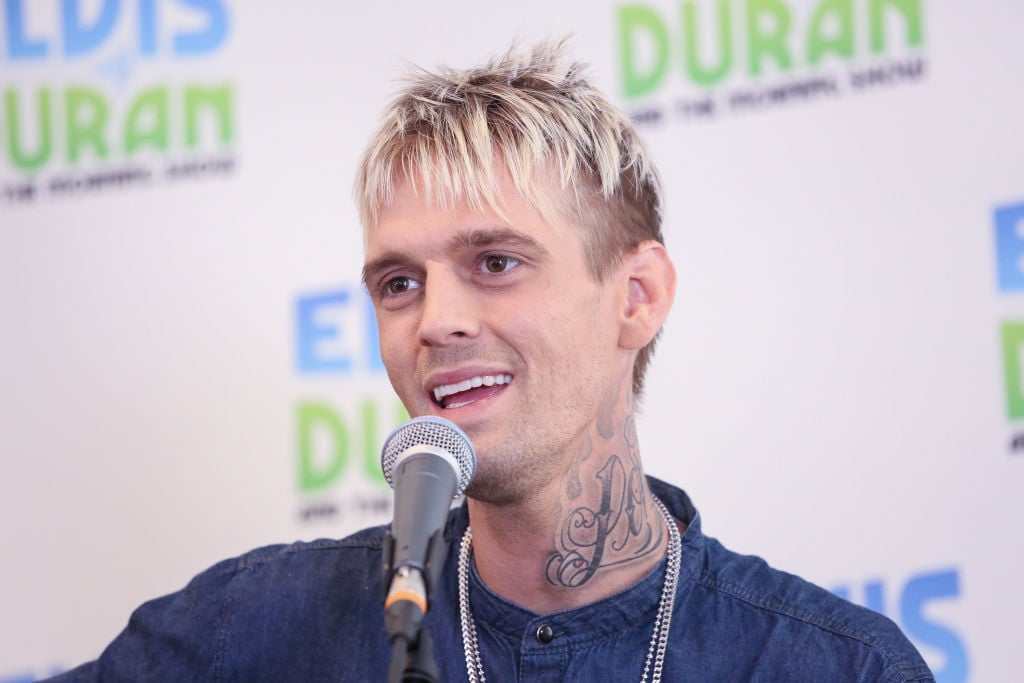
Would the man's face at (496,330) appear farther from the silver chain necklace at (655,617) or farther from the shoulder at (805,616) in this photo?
the shoulder at (805,616)

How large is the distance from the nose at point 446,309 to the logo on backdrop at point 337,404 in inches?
35.6

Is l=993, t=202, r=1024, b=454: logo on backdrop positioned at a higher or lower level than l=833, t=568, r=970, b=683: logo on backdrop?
higher

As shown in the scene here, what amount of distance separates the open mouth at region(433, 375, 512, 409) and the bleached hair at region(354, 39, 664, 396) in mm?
223

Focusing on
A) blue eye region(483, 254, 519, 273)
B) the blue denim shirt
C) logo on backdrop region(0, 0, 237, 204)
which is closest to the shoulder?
the blue denim shirt

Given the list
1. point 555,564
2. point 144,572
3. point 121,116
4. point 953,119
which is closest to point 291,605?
point 555,564

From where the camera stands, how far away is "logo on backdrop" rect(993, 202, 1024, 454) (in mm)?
2414

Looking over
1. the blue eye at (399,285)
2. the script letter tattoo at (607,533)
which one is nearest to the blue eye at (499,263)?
the blue eye at (399,285)

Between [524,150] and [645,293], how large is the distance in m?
0.30

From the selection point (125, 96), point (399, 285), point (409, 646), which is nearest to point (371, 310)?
point (125, 96)

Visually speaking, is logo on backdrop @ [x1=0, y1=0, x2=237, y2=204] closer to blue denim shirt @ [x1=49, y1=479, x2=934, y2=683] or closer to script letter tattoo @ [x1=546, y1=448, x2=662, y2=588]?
blue denim shirt @ [x1=49, y1=479, x2=934, y2=683]

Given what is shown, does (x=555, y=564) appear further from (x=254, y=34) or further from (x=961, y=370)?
(x=254, y=34)

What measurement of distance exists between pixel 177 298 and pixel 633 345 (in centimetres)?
115

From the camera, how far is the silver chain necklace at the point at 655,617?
1745 mm

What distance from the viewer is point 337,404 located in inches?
102
